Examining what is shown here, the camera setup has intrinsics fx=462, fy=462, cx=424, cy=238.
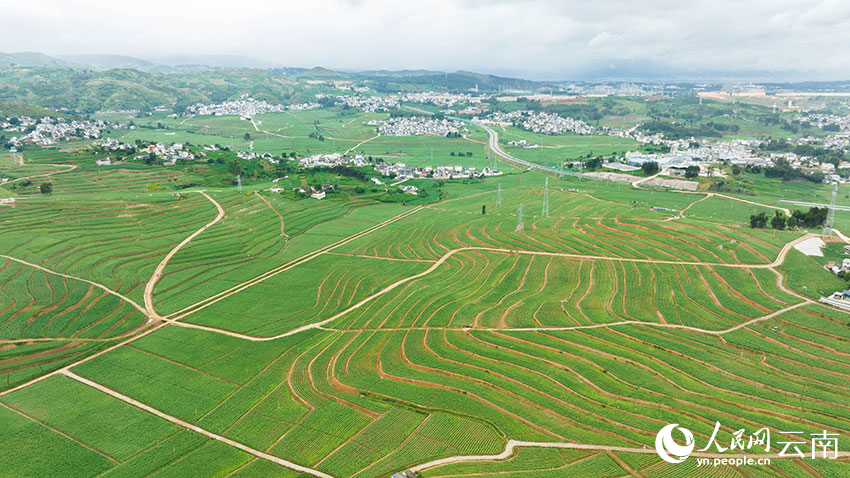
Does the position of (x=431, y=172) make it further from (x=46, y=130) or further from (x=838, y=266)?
(x=46, y=130)

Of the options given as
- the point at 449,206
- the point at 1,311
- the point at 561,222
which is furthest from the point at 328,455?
the point at 449,206

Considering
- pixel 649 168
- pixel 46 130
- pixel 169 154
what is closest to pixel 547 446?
pixel 649 168

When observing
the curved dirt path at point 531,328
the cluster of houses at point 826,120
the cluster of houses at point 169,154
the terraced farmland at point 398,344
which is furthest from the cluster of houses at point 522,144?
the cluster of houses at point 826,120

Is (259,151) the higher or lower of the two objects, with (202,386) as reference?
higher

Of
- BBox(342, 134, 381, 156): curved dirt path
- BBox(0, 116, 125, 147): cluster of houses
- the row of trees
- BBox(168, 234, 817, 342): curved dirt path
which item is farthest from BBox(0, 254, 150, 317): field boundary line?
BBox(342, 134, 381, 156): curved dirt path

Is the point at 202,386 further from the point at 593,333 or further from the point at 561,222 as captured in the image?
the point at 561,222

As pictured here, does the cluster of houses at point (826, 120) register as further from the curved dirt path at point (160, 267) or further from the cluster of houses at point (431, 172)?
the curved dirt path at point (160, 267)

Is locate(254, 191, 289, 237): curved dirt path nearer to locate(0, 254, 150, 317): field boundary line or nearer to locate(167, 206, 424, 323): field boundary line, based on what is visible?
locate(167, 206, 424, 323): field boundary line
